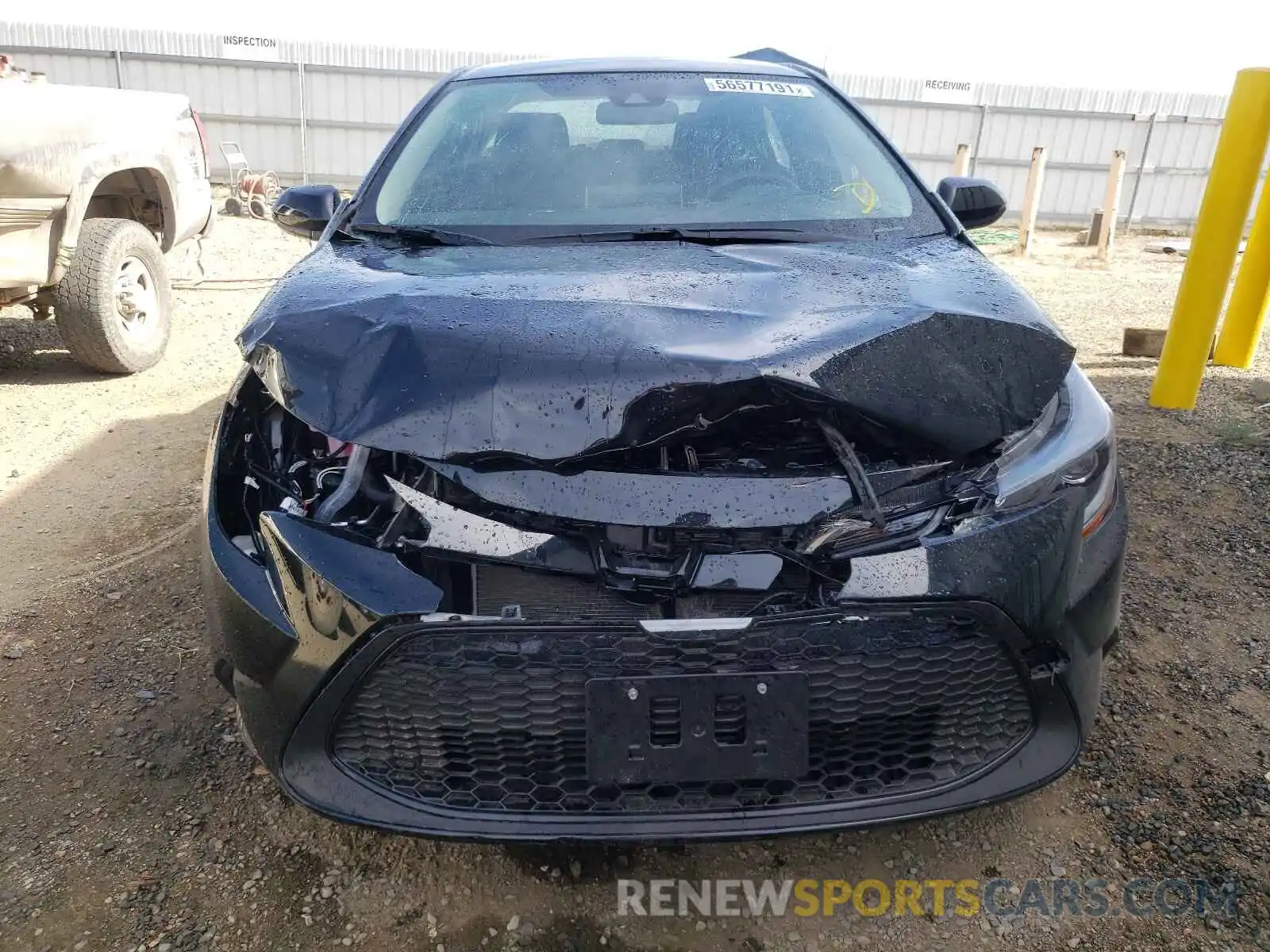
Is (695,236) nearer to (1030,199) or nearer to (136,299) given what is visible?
(136,299)

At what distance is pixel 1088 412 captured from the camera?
1813 mm

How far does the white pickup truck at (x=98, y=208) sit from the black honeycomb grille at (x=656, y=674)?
3.80 m

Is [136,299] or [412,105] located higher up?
[412,105]

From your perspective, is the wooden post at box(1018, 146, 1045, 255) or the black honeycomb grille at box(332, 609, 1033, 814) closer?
the black honeycomb grille at box(332, 609, 1033, 814)

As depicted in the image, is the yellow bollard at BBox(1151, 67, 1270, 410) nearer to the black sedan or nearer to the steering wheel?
the steering wheel

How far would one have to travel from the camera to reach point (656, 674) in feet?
4.89

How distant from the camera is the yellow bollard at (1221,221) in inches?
168

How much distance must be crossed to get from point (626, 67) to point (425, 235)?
1.03 m

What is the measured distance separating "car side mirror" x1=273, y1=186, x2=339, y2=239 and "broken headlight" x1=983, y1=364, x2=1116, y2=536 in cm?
209

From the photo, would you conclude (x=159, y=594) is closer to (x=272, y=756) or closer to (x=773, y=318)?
(x=272, y=756)

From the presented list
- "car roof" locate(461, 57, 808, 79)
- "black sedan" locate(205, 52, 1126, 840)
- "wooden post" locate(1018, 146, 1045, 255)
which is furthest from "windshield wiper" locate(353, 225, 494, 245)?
"wooden post" locate(1018, 146, 1045, 255)

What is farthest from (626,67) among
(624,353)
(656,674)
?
(656,674)

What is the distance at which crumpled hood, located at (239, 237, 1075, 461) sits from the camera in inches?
60.9

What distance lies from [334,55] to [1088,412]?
15912 mm
